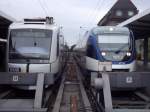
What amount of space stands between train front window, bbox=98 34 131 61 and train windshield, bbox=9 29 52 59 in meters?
2.71

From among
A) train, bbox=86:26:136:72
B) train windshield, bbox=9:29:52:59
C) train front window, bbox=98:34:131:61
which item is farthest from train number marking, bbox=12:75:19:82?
train front window, bbox=98:34:131:61

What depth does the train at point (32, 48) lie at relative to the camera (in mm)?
17266

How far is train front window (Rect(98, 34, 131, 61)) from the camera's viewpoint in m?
18.9

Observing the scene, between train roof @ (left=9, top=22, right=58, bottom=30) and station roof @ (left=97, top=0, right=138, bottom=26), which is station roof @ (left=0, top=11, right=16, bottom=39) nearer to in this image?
train roof @ (left=9, top=22, right=58, bottom=30)

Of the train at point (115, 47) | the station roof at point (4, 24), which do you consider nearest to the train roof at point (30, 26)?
the train at point (115, 47)

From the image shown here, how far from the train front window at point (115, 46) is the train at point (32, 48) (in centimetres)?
233

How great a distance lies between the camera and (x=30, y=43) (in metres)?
17.8

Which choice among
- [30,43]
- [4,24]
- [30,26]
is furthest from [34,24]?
[4,24]

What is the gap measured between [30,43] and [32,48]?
0.26m

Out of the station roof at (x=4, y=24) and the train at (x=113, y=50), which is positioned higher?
the station roof at (x=4, y=24)

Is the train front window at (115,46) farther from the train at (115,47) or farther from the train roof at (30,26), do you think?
the train roof at (30,26)

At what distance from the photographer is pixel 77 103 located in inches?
656

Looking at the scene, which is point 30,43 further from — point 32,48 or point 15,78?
point 15,78

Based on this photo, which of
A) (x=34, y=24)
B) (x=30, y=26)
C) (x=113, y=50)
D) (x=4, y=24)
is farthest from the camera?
(x=4, y=24)
